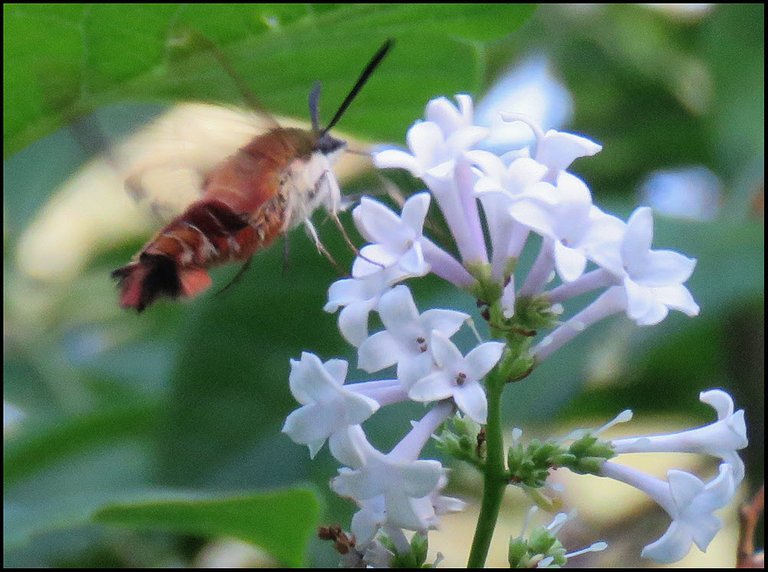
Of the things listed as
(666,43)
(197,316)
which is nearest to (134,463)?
(197,316)

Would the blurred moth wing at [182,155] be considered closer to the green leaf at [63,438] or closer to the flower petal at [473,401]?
the flower petal at [473,401]

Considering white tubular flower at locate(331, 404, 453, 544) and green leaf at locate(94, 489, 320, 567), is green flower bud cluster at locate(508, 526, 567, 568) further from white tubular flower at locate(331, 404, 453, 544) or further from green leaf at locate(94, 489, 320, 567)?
green leaf at locate(94, 489, 320, 567)

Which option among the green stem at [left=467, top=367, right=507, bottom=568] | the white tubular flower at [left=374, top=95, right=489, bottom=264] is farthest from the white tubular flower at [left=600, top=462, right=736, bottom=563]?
the white tubular flower at [left=374, top=95, right=489, bottom=264]

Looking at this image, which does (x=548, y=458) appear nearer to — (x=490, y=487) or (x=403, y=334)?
(x=490, y=487)

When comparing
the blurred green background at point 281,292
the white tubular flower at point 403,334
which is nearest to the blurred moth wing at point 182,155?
the blurred green background at point 281,292

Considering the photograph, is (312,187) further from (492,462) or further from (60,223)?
(60,223)

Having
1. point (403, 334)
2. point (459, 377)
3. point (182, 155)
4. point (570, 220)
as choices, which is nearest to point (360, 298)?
point (403, 334)

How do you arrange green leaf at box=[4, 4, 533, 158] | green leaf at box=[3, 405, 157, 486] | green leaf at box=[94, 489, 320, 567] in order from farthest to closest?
green leaf at box=[3, 405, 157, 486] → green leaf at box=[4, 4, 533, 158] → green leaf at box=[94, 489, 320, 567]
